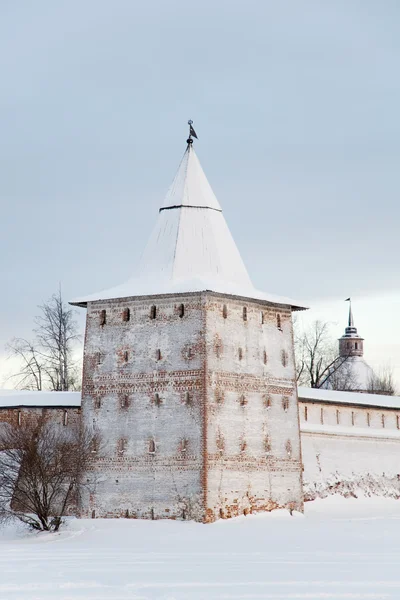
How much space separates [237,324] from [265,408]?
7.63 feet

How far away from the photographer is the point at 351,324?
69.9m

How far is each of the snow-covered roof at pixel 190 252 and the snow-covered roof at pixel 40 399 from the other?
264cm

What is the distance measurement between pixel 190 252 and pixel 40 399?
5.78 metres

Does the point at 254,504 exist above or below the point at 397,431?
below

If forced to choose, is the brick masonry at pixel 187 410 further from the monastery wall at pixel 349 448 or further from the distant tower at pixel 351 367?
the distant tower at pixel 351 367

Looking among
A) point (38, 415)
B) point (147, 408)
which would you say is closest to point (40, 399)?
point (38, 415)

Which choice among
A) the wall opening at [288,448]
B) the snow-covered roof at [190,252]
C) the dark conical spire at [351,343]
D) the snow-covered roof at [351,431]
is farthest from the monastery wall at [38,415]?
the dark conical spire at [351,343]

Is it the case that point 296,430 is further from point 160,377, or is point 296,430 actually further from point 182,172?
point 182,172

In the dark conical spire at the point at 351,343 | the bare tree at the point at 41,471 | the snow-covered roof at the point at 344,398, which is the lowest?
the bare tree at the point at 41,471

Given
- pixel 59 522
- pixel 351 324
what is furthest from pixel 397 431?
pixel 351 324

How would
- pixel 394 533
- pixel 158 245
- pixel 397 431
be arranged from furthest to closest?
1. pixel 397 431
2. pixel 158 245
3. pixel 394 533

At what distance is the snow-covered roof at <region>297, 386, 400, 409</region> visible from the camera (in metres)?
35.9

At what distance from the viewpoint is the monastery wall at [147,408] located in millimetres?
28516

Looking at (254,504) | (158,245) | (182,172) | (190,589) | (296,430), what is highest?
(182,172)
